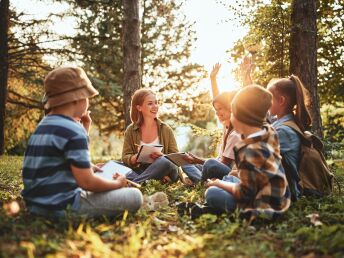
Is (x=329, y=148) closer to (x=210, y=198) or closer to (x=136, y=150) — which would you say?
(x=136, y=150)

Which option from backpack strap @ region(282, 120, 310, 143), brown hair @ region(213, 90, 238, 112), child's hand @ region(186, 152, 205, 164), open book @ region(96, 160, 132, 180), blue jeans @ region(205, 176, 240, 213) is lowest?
blue jeans @ region(205, 176, 240, 213)

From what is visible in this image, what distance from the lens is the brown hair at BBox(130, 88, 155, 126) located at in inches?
248

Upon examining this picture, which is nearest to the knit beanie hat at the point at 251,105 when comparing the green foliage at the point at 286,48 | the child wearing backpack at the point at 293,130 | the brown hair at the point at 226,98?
the child wearing backpack at the point at 293,130

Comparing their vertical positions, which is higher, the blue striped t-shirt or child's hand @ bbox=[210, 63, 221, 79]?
child's hand @ bbox=[210, 63, 221, 79]

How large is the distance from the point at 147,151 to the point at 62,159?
8.82ft

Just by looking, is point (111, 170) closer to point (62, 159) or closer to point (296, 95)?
point (62, 159)

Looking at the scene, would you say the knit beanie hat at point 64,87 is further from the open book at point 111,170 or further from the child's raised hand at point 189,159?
the child's raised hand at point 189,159

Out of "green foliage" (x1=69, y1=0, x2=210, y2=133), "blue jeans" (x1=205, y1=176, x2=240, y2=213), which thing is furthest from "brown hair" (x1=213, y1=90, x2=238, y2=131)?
"green foliage" (x1=69, y1=0, x2=210, y2=133)

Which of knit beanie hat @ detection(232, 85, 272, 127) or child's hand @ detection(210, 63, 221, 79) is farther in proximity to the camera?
child's hand @ detection(210, 63, 221, 79)

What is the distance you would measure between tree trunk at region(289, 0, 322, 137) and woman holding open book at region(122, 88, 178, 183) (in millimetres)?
3094

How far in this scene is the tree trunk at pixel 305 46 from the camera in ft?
25.0

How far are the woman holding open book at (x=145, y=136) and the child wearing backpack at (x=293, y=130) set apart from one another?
216 cm

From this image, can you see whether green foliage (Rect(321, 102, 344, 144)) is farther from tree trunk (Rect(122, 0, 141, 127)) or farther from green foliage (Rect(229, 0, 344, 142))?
tree trunk (Rect(122, 0, 141, 127))

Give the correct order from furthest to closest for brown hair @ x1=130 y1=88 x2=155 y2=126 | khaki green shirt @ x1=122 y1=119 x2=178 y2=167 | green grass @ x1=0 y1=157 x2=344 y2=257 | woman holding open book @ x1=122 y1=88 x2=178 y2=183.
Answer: khaki green shirt @ x1=122 y1=119 x2=178 y2=167, brown hair @ x1=130 y1=88 x2=155 y2=126, woman holding open book @ x1=122 y1=88 x2=178 y2=183, green grass @ x1=0 y1=157 x2=344 y2=257
